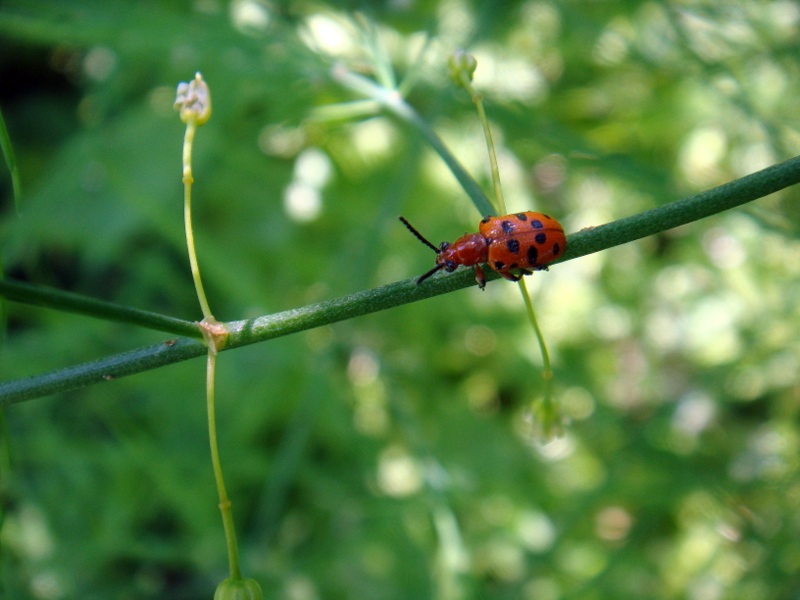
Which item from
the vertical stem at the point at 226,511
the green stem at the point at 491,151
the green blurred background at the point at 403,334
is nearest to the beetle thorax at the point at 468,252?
the green stem at the point at 491,151

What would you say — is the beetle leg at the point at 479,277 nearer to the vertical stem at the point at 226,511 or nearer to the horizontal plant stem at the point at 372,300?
the horizontal plant stem at the point at 372,300

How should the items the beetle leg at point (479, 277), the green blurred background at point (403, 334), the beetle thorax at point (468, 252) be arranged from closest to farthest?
the beetle leg at point (479, 277) → the beetle thorax at point (468, 252) → the green blurred background at point (403, 334)

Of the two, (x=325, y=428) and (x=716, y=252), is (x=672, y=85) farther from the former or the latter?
(x=325, y=428)

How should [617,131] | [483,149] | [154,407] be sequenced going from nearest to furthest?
[483,149], [154,407], [617,131]

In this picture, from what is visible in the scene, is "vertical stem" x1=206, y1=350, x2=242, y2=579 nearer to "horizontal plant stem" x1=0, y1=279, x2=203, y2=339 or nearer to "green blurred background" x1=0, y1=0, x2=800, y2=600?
"horizontal plant stem" x1=0, y1=279, x2=203, y2=339

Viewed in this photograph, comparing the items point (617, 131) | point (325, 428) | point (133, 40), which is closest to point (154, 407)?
point (325, 428)

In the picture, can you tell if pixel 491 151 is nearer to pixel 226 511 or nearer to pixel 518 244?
pixel 518 244
